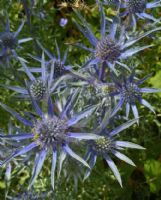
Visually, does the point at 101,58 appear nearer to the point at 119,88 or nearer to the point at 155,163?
the point at 119,88

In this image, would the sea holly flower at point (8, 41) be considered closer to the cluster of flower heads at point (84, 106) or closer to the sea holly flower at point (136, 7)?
the cluster of flower heads at point (84, 106)

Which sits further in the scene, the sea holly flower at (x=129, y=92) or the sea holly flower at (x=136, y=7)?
the sea holly flower at (x=136, y=7)

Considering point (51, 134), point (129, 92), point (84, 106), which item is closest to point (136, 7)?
point (129, 92)

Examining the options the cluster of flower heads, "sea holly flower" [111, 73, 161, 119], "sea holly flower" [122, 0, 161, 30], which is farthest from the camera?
"sea holly flower" [122, 0, 161, 30]

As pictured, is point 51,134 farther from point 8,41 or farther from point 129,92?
point 8,41

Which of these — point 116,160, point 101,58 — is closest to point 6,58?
point 101,58

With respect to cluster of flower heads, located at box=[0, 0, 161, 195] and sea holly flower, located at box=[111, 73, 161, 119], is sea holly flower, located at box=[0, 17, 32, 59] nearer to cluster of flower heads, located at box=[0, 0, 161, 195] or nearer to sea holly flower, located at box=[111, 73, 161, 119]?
cluster of flower heads, located at box=[0, 0, 161, 195]

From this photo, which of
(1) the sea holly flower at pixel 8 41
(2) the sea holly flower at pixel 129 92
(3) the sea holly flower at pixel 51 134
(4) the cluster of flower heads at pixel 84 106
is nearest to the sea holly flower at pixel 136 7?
(4) the cluster of flower heads at pixel 84 106

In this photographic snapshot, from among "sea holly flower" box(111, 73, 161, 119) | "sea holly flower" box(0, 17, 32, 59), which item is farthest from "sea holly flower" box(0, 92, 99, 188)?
"sea holly flower" box(0, 17, 32, 59)
